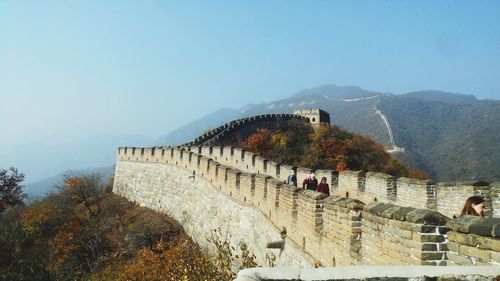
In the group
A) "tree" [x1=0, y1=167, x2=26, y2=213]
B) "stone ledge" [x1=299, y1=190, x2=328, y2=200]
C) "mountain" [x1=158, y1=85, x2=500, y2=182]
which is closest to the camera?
"stone ledge" [x1=299, y1=190, x2=328, y2=200]

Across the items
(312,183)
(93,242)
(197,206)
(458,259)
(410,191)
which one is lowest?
(93,242)

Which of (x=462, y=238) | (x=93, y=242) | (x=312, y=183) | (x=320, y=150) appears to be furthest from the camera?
(x=320, y=150)

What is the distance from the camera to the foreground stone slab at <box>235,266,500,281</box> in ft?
9.42

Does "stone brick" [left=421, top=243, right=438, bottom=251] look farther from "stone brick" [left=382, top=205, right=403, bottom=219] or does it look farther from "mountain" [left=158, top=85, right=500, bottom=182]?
"mountain" [left=158, top=85, right=500, bottom=182]

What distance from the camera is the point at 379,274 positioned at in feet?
9.48

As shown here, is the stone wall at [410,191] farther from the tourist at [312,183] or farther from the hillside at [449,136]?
the hillside at [449,136]

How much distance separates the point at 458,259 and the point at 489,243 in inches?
16.1

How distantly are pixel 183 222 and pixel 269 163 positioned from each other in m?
5.72

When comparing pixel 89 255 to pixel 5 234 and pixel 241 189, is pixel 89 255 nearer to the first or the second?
pixel 5 234

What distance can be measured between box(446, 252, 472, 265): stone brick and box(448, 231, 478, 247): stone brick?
107 mm

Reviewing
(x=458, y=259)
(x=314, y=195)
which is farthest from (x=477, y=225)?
(x=314, y=195)

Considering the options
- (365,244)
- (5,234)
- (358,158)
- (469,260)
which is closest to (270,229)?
(365,244)

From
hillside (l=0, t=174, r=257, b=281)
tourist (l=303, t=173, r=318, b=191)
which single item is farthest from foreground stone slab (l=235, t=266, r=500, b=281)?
tourist (l=303, t=173, r=318, b=191)

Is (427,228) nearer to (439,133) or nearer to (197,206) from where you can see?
(197,206)
